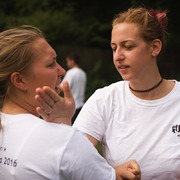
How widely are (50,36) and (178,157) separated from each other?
12.6 metres

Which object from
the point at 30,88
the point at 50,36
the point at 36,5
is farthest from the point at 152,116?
the point at 36,5

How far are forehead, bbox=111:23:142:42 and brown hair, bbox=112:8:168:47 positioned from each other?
1.1 inches

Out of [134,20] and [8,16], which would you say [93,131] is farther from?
[8,16]

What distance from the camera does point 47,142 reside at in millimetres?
1815

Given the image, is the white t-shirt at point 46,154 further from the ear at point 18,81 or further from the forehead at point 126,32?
the forehead at point 126,32

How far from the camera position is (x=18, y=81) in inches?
76.7

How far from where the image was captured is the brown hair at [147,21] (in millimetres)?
2645

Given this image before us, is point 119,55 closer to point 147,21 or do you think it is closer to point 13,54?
point 147,21

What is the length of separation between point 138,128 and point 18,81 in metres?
0.85

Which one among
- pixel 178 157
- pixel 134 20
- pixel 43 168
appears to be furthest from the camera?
pixel 134 20

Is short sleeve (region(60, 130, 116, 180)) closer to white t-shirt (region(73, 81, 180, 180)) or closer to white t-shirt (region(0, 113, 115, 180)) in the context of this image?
white t-shirt (region(0, 113, 115, 180))

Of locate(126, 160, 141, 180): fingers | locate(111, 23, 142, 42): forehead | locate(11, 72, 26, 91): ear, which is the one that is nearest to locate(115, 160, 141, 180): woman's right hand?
locate(126, 160, 141, 180): fingers

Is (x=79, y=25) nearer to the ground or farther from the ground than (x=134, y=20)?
nearer to the ground

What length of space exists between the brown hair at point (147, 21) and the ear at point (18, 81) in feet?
3.02
